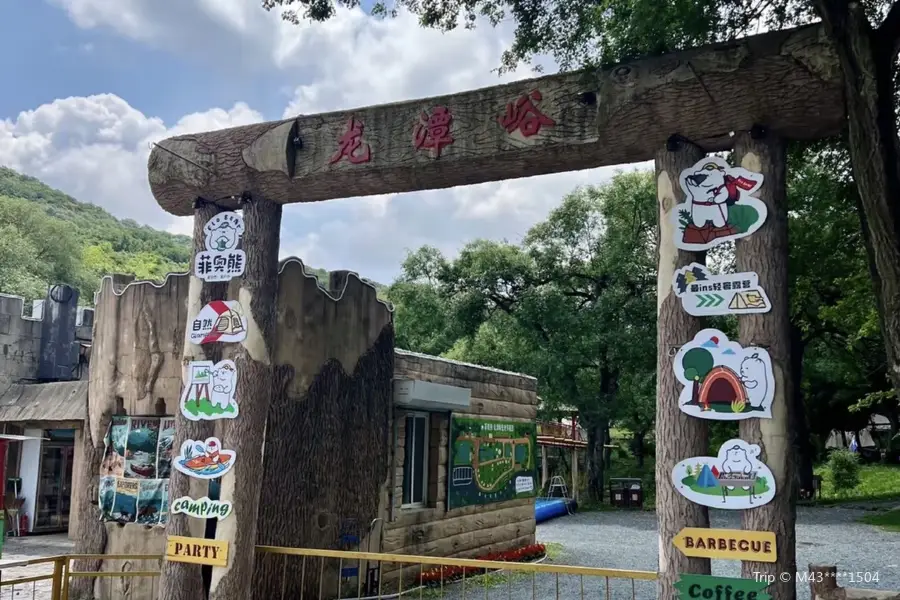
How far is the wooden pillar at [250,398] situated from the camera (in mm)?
5368

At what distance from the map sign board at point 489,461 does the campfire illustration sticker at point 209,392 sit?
4387 millimetres

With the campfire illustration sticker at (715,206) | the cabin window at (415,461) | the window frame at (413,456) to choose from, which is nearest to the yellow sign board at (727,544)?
the campfire illustration sticker at (715,206)

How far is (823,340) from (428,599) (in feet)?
48.5

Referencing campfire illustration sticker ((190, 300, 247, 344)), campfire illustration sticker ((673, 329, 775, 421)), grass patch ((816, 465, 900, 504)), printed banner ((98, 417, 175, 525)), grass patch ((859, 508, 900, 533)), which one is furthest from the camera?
grass patch ((816, 465, 900, 504))

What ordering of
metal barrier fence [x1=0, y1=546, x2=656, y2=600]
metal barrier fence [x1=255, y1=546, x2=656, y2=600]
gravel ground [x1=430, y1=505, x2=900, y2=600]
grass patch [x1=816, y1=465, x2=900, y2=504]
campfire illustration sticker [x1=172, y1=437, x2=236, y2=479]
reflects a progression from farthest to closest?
grass patch [x1=816, y1=465, x2=900, y2=504] → gravel ground [x1=430, y1=505, x2=900, y2=600] → metal barrier fence [x1=255, y1=546, x2=656, y2=600] → metal barrier fence [x1=0, y1=546, x2=656, y2=600] → campfire illustration sticker [x1=172, y1=437, x2=236, y2=479]

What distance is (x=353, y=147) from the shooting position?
5.24m

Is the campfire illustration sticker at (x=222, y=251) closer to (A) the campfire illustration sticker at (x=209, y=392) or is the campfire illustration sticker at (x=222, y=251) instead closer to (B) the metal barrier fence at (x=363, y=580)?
(A) the campfire illustration sticker at (x=209, y=392)

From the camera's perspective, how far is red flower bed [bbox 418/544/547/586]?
8812mm

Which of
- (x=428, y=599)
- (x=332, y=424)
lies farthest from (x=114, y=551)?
(x=428, y=599)

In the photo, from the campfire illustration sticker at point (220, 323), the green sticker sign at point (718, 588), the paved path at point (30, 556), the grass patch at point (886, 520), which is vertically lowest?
the paved path at point (30, 556)

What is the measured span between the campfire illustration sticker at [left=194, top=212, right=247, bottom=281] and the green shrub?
19596 mm

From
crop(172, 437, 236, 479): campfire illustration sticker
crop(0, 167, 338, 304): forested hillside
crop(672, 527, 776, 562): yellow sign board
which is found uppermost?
crop(0, 167, 338, 304): forested hillside

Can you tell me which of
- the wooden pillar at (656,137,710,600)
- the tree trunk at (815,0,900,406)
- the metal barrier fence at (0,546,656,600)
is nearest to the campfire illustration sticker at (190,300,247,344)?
the metal barrier fence at (0,546,656,600)

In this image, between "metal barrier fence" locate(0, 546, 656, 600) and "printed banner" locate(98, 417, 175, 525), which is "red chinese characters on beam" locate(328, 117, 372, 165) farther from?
"printed banner" locate(98, 417, 175, 525)
